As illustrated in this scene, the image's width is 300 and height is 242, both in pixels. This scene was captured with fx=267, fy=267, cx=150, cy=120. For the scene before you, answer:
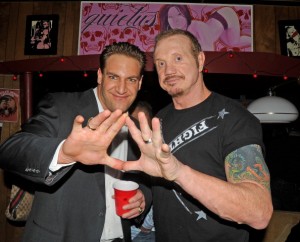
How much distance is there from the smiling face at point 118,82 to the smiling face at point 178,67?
32 centimetres

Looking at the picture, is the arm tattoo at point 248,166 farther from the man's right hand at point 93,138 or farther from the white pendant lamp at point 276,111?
the white pendant lamp at point 276,111

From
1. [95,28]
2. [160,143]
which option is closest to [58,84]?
[95,28]

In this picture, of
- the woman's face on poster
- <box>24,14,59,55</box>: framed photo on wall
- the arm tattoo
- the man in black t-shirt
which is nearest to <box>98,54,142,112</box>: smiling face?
the man in black t-shirt

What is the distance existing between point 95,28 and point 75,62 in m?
0.92

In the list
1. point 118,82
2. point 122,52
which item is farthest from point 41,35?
point 118,82

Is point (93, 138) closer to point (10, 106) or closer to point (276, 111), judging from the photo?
point (276, 111)

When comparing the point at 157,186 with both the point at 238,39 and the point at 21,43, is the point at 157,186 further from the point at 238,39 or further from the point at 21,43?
the point at 21,43

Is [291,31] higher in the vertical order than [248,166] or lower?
higher

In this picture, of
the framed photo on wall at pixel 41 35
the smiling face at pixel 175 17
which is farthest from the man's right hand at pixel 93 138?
the framed photo on wall at pixel 41 35

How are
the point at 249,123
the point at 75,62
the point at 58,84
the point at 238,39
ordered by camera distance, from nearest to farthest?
the point at 249,123, the point at 75,62, the point at 238,39, the point at 58,84

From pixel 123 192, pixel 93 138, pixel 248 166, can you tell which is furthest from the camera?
pixel 123 192

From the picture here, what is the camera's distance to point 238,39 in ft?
16.4

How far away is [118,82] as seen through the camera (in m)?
2.36

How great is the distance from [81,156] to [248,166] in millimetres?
875
